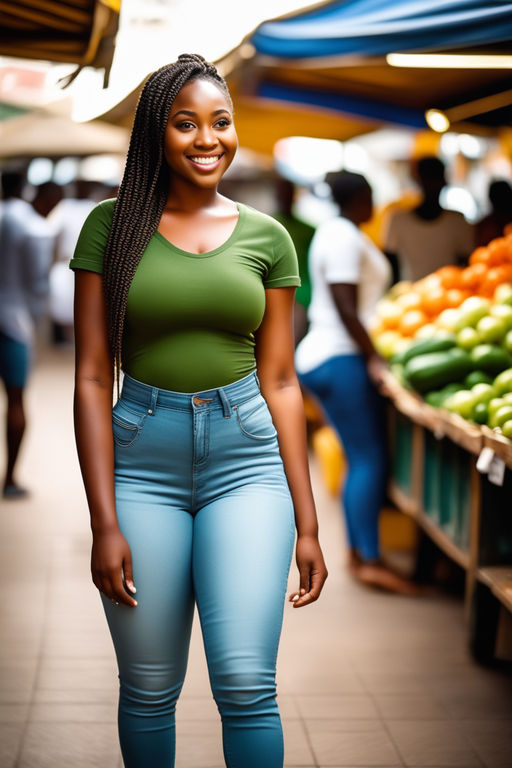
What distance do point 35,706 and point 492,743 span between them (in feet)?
5.36

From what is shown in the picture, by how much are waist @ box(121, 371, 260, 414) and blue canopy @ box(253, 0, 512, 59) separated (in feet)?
8.56

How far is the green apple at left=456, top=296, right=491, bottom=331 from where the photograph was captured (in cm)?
488

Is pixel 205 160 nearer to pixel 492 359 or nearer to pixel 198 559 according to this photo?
pixel 198 559

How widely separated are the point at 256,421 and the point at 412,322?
339 centimetres

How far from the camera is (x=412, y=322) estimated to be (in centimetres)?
551

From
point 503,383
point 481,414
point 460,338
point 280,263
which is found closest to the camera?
point 280,263

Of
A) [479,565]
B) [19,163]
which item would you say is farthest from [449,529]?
[19,163]

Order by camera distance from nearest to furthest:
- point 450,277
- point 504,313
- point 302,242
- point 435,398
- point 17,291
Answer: point 435,398
point 504,313
point 450,277
point 17,291
point 302,242

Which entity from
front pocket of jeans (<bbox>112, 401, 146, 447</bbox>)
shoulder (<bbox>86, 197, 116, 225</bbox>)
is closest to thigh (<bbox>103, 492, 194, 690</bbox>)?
front pocket of jeans (<bbox>112, 401, 146, 447</bbox>)

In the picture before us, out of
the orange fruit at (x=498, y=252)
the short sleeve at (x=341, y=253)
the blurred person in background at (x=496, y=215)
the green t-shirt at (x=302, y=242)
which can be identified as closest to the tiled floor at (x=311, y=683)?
the short sleeve at (x=341, y=253)

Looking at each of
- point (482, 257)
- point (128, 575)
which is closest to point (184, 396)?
point (128, 575)

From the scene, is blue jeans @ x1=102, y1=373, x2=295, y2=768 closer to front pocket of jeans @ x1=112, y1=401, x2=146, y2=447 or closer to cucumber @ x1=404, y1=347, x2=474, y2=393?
front pocket of jeans @ x1=112, y1=401, x2=146, y2=447

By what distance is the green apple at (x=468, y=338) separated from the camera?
4677mm

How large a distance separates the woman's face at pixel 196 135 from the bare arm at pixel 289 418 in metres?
0.34
